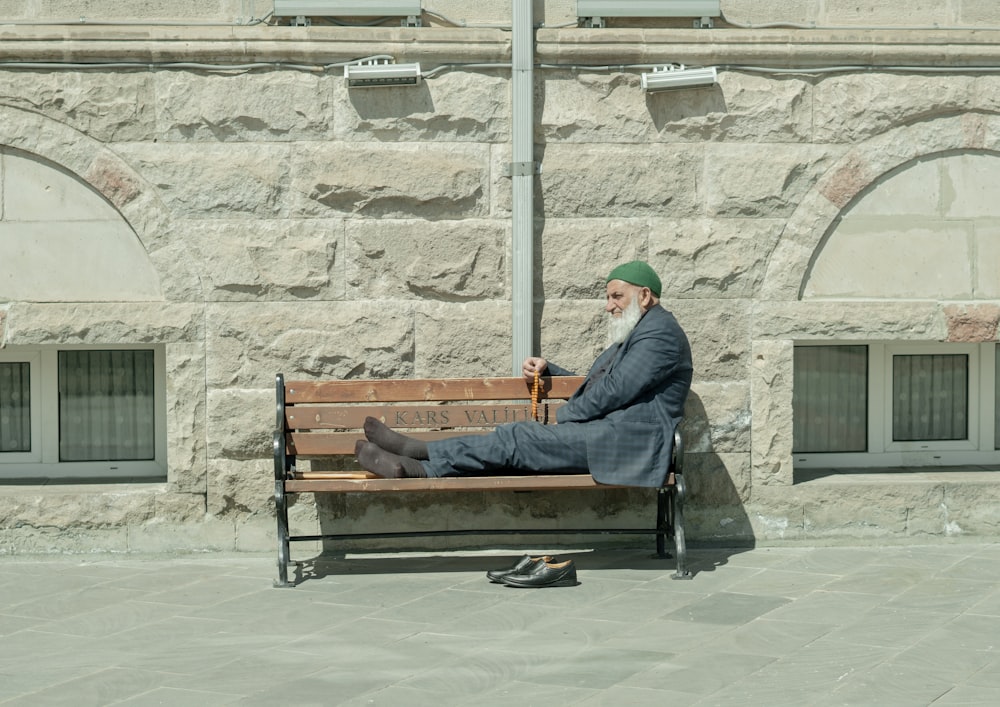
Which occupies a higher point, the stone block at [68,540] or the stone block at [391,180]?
the stone block at [391,180]

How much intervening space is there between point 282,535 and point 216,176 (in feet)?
5.90

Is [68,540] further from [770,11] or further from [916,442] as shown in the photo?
[916,442]

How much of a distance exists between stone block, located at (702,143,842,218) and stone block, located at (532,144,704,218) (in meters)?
0.07

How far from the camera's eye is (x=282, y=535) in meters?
5.92

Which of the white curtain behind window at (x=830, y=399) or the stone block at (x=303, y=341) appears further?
the white curtain behind window at (x=830, y=399)

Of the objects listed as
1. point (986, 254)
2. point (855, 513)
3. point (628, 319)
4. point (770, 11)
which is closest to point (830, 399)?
point (855, 513)

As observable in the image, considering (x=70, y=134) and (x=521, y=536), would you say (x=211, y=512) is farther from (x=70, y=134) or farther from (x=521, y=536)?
(x=70, y=134)

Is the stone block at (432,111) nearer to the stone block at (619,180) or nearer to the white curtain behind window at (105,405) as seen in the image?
the stone block at (619,180)

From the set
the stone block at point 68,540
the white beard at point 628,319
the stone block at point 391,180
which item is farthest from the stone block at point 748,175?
the stone block at point 68,540

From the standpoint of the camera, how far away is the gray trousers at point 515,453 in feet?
19.4

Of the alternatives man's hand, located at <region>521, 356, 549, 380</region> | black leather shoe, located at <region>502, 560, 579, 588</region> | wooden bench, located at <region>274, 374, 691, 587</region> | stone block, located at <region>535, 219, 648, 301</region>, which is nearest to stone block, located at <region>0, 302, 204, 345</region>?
wooden bench, located at <region>274, 374, 691, 587</region>

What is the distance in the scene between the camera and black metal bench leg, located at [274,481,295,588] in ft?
19.2

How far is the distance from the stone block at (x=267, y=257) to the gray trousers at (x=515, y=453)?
3.68 feet

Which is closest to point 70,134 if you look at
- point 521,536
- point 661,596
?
point 521,536
